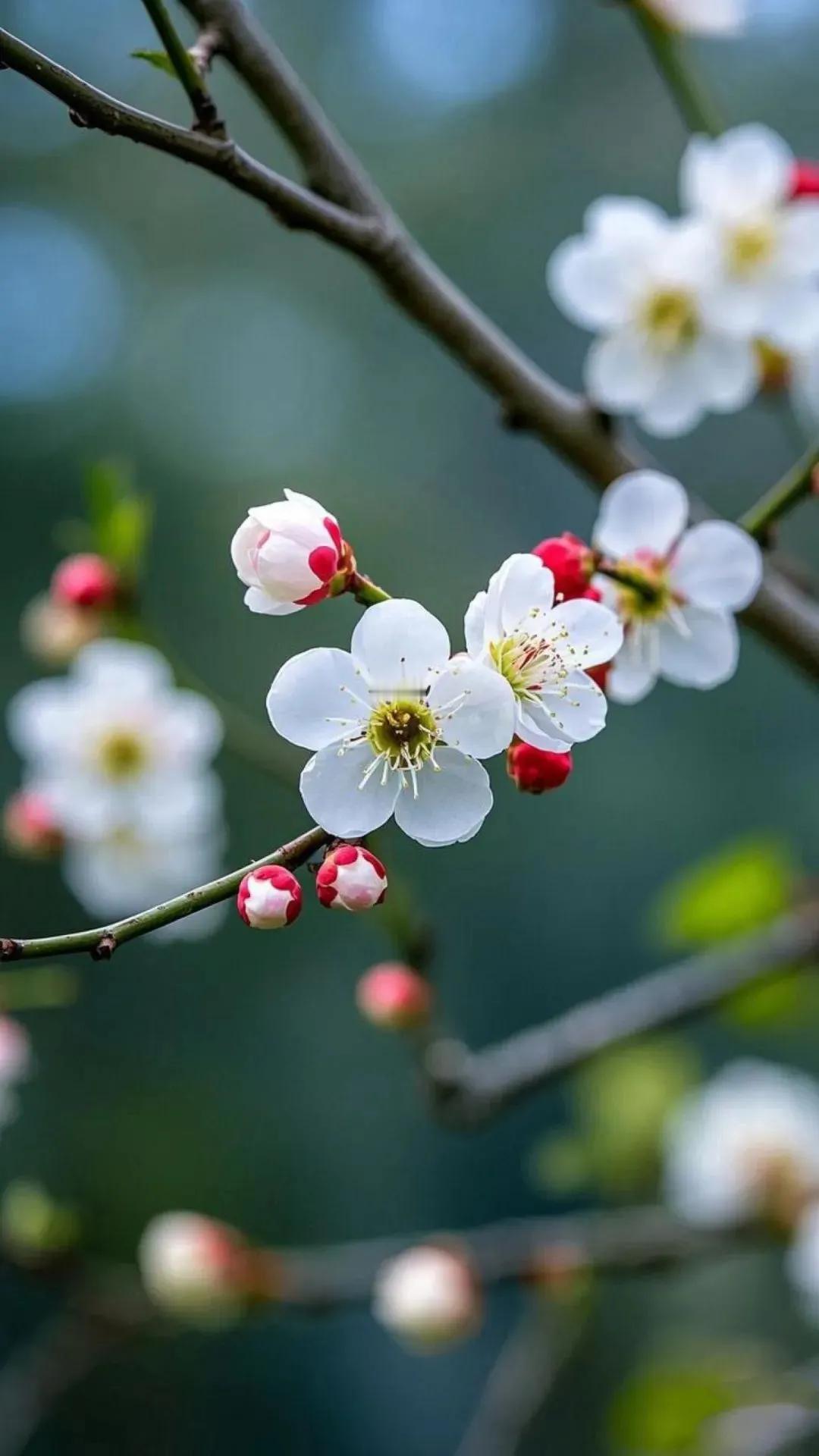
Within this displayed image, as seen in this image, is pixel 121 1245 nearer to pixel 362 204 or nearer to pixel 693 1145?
pixel 693 1145

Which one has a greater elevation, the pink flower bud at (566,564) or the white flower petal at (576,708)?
the pink flower bud at (566,564)

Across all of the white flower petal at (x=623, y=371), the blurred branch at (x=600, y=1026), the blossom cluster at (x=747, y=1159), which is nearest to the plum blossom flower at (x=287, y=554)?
the white flower petal at (x=623, y=371)

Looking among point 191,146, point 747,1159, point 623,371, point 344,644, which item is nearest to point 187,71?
point 191,146

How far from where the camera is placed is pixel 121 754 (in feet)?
2.63

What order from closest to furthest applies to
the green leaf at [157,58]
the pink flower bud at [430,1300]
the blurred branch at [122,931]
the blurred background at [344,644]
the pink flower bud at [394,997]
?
the blurred branch at [122,931]
the green leaf at [157,58]
the pink flower bud at [394,997]
the pink flower bud at [430,1300]
the blurred background at [344,644]

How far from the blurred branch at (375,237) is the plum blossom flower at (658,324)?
72mm

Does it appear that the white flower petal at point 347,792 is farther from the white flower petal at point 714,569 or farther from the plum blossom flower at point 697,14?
the plum blossom flower at point 697,14

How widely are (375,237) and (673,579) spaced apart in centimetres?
16

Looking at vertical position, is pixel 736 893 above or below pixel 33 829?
below

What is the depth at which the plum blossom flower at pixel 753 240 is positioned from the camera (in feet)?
2.03

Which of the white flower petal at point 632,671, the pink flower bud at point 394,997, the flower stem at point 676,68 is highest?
the flower stem at point 676,68

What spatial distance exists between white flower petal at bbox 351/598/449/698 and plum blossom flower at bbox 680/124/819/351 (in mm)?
358

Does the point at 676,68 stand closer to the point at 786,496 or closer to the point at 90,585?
the point at 786,496

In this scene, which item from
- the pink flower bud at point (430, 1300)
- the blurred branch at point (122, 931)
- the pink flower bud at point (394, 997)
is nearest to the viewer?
the blurred branch at point (122, 931)
